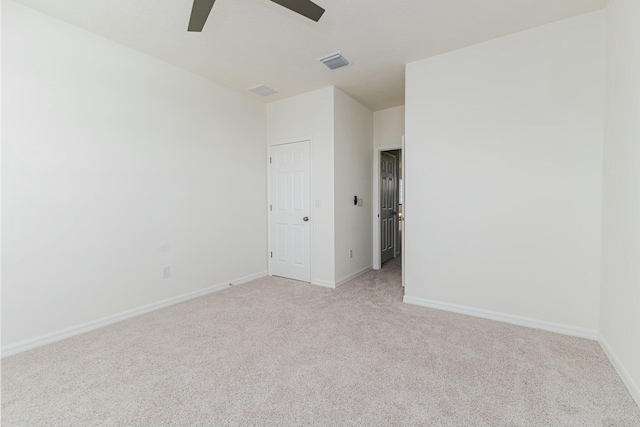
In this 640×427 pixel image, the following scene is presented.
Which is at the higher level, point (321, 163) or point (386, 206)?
point (321, 163)

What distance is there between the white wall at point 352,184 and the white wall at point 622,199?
2.57 m

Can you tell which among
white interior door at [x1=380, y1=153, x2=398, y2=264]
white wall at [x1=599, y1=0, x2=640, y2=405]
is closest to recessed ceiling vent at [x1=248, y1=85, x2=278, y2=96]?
white interior door at [x1=380, y1=153, x2=398, y2=264]

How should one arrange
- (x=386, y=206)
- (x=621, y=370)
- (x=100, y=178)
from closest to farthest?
(x=621, y=370) → (x=100, y=178) → (x=386, y=206)

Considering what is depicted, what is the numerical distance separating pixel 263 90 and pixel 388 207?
9.67 ft

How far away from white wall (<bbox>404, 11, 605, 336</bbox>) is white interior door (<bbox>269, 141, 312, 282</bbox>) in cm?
147

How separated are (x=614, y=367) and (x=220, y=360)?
9.03 ft

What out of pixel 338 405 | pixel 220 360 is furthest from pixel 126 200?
pixel 338 405

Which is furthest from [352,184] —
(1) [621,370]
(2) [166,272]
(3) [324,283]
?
(1) [621,370]

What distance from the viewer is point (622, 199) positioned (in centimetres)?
186

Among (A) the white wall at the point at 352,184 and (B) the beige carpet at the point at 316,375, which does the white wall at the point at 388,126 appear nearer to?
(A) the white wall at the point at 352,184

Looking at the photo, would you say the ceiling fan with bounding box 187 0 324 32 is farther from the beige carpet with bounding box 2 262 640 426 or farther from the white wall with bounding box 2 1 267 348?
the beige carpet with bounding box 2 262 640 426

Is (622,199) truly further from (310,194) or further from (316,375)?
(310,194)

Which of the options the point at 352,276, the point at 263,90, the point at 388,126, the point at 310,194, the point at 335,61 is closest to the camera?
the point at 335,61

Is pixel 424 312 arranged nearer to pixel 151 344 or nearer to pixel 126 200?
pixel 151 344
